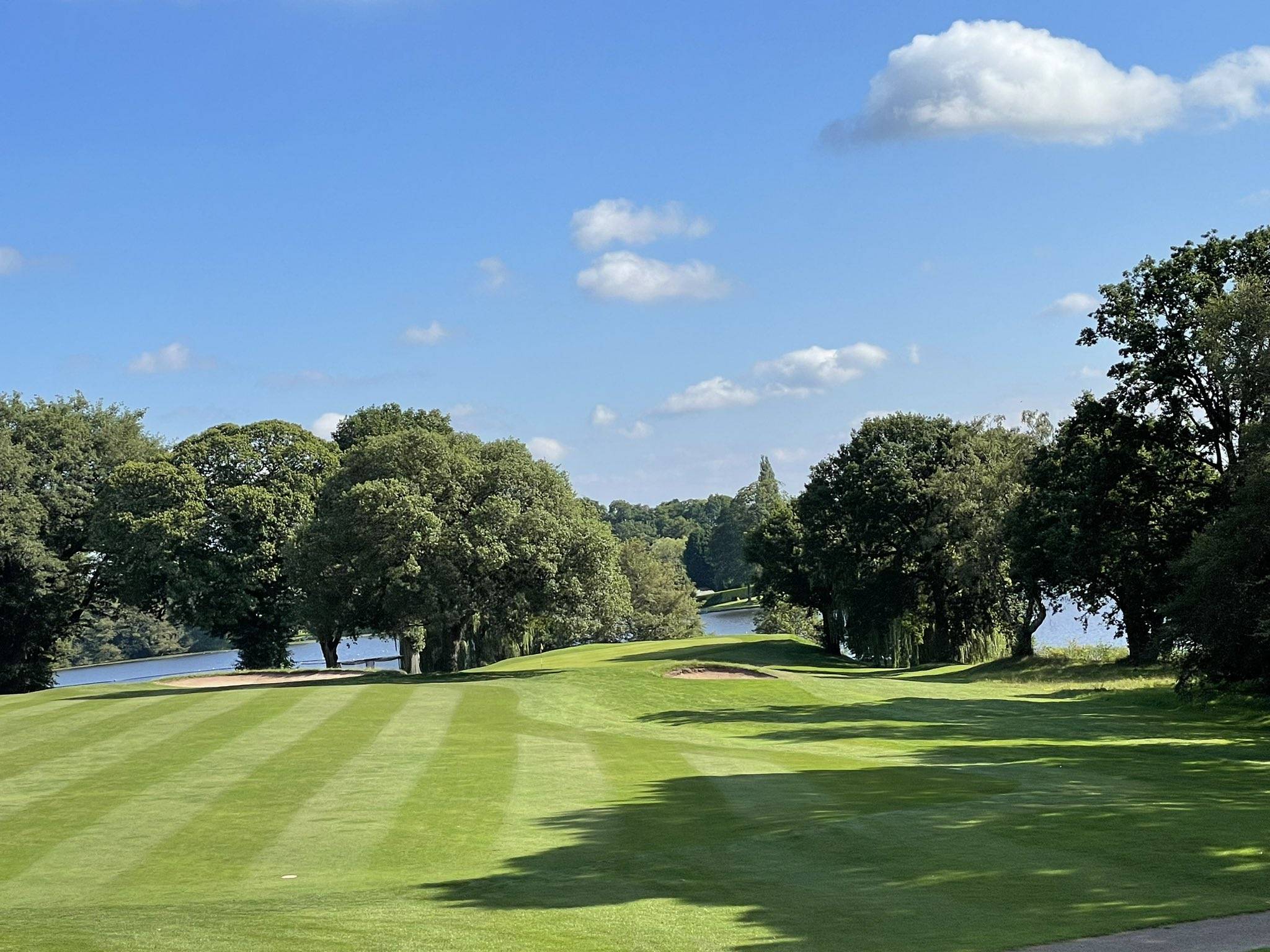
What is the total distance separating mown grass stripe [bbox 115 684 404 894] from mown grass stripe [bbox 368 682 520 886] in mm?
1668

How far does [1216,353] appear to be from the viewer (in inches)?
1243

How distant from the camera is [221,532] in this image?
5631 centimetres

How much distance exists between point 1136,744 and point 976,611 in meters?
42.8

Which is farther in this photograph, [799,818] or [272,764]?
[272,764]

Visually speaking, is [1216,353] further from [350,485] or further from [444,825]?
[350,485]

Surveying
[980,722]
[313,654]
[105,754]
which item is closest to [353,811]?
[105,754]

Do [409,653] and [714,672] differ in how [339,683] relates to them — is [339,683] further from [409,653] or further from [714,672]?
Answer: [714,672]

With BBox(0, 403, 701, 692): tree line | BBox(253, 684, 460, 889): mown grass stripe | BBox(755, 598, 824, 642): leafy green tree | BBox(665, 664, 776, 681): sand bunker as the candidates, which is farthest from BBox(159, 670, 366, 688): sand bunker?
BBox(755, 598, 824, 642): leafy green tree

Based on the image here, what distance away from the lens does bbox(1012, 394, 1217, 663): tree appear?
38500mm

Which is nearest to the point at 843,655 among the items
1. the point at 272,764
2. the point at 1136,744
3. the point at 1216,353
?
the point at 1216,353

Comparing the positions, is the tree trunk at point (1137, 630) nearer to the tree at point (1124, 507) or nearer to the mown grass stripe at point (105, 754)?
the tree at point (1124, 507)

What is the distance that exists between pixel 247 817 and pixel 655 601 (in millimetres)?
82024

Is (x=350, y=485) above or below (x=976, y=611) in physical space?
above

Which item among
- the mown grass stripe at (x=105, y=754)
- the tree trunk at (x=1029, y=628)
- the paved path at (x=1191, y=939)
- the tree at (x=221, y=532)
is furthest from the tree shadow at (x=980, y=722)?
the tree at (x=221, y=532)
